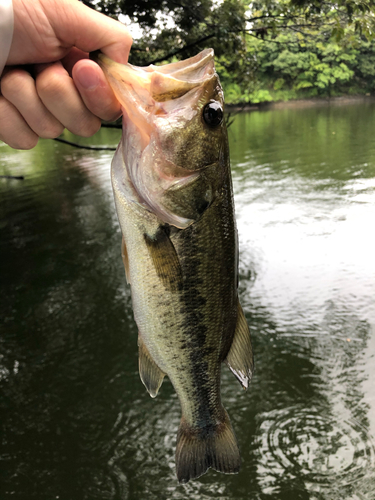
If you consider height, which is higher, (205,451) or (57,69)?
(57,69)

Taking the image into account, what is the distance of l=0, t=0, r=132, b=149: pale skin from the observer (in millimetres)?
1469

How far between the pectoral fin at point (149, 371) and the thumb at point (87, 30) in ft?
4.28

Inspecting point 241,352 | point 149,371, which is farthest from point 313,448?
point 149,371

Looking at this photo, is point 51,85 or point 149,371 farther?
point 149,371

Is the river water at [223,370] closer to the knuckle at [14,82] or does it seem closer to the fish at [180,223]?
the fish at [180,223]

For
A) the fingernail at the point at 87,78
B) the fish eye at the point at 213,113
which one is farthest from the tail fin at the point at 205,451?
the fingernail at the point at 87,78

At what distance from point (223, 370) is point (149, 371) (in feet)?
11.8

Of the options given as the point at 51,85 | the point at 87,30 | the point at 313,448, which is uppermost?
the point at 87,30

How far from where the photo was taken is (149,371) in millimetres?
1988

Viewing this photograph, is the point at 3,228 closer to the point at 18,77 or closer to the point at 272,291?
the point at 272,291

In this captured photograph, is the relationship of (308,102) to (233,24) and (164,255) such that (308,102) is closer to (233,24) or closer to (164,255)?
(233,24)

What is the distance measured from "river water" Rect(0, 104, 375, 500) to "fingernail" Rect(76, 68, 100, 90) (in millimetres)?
3947

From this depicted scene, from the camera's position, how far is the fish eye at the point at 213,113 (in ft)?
4.96

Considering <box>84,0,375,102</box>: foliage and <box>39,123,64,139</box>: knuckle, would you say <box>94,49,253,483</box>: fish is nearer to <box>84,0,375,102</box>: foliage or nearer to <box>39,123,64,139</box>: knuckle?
<box>39,123,64,139</box>: knuckle
